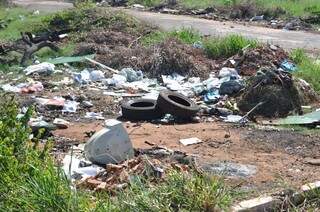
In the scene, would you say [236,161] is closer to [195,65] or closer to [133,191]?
[133,191]

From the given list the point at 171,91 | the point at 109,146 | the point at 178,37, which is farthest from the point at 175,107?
the point at 178,37

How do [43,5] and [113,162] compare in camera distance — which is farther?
Result: [43,5]

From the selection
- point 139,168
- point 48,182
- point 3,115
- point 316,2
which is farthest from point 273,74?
point 316,2

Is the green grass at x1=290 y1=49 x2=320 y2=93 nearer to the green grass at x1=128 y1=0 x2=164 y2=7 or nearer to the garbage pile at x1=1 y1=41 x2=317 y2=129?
the garbage pile at x1=1 y1=41 x2=317 y2=129

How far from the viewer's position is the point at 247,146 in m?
7.66

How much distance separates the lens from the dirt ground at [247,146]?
6.29 meters

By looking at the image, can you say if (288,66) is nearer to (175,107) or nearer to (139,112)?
(175,107)

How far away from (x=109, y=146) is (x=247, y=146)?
1.75 meters

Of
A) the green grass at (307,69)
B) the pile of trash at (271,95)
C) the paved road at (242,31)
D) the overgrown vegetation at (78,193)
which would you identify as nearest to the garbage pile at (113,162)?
the overgrown vegetation at (78,193)

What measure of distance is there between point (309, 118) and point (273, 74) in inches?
42.0

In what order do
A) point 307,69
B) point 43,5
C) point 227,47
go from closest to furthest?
1. point 307,69
2. point 227,47
3. point 43,5

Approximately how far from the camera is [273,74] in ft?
31.5

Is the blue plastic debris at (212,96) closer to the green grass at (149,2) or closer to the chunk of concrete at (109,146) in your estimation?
the chunk of concrete at (109,146)

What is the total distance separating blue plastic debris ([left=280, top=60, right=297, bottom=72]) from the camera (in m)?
11.2
